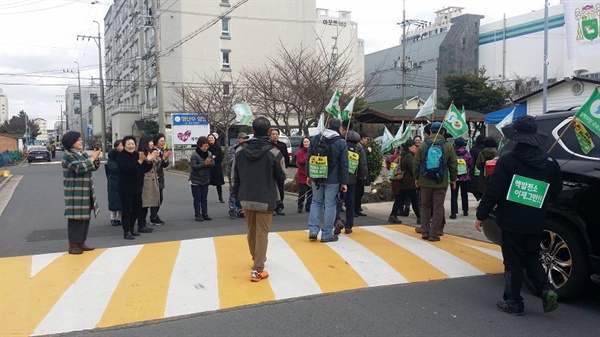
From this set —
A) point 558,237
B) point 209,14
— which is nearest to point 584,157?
point 558,237

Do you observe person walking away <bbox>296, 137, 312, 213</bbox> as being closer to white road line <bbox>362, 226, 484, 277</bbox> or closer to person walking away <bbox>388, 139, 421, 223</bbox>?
person walking away <bbox>388, 139, 421, 223</bbox>

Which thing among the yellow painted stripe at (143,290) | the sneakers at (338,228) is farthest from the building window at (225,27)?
the yellow painted stripe at (143,290)

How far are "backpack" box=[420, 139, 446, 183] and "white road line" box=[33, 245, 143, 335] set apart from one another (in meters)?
4.52

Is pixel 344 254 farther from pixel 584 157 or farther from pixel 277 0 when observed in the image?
pixel 277 0

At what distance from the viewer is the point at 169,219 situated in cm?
1045

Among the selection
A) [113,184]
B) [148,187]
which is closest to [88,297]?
[148,187]

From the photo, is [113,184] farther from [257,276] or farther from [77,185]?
[257,276]

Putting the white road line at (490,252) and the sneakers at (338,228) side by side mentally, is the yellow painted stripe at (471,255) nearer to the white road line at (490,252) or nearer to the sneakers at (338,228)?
the white road line at (490,252)

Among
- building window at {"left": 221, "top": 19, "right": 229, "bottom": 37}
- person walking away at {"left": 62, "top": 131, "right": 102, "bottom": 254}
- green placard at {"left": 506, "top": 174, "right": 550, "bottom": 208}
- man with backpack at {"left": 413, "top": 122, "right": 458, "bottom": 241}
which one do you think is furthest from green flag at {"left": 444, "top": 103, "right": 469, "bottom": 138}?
building window at {"left": 221, "top": 19, "right": 229, "bottom": 37}

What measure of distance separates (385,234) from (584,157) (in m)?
3.81

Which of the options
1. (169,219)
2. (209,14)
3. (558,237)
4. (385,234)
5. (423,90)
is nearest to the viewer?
(558,237)

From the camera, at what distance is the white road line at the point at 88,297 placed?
465 centimetres

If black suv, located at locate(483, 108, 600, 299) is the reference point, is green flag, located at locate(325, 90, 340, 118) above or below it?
above

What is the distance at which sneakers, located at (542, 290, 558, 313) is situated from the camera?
4.48 meters
